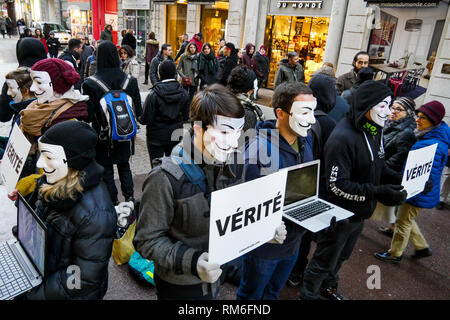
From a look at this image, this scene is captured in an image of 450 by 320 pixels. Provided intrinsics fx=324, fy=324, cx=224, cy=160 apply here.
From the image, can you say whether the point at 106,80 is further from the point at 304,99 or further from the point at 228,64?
the point at 228,64

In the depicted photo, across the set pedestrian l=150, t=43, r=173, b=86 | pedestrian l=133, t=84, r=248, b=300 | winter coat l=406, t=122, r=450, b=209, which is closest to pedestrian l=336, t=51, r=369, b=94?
winter coat l=406, t=122, r=450, b=209

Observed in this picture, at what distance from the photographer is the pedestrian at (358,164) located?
258 centimetres

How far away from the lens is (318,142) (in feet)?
9.64

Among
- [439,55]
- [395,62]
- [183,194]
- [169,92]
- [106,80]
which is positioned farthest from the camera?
[395,62]

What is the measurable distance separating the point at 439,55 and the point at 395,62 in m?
1.01

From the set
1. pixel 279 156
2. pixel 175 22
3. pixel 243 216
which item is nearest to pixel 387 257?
pixel 279 156

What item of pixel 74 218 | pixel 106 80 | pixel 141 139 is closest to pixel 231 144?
pixel 74 218

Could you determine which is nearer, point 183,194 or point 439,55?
point 183,194

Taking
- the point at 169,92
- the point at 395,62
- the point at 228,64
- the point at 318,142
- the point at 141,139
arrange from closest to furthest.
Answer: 1. the point at 318,142
2. the point at 169,92
3. the point at 141,139
4. the point at 395,62
5. the point at 228,64

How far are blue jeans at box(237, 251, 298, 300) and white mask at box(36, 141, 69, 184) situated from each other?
1.42 metres

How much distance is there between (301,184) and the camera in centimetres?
259

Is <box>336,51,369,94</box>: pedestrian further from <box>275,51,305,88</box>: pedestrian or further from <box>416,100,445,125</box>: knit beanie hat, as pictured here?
<box>416,100,445,125</box>: knit beanie hat
